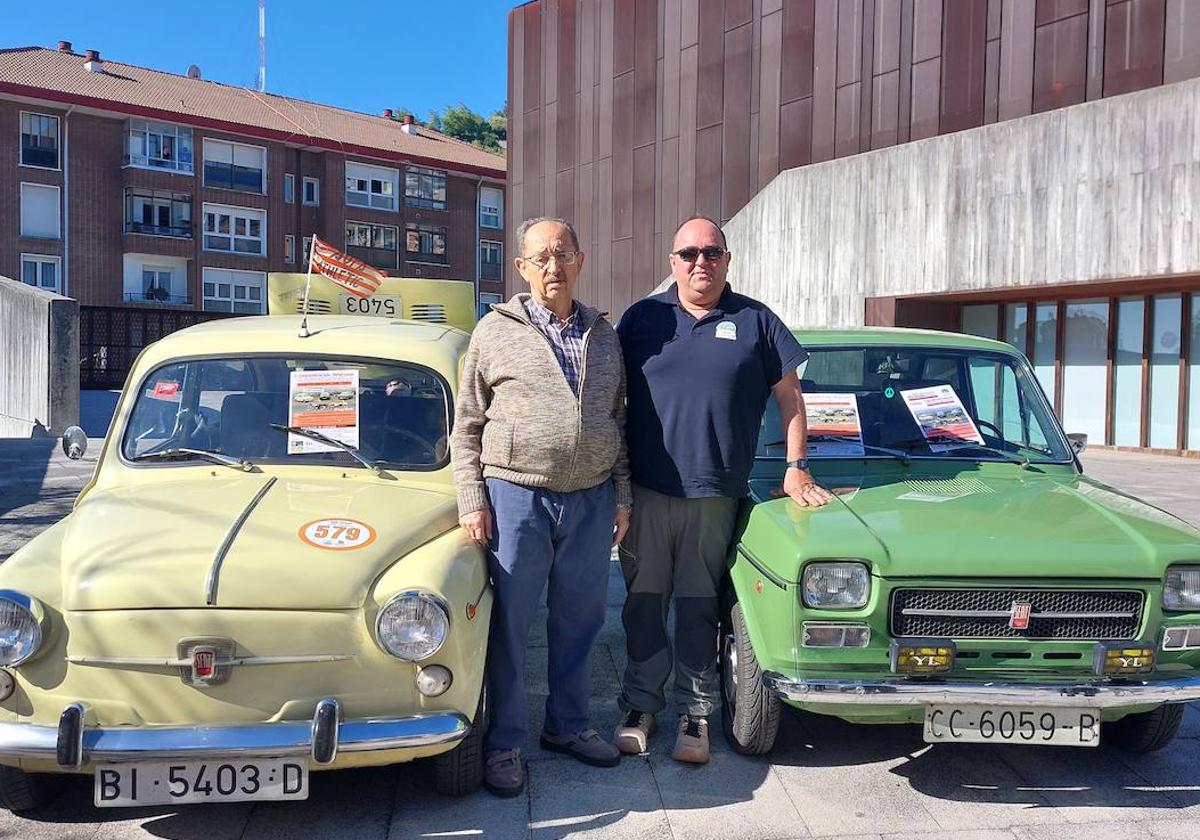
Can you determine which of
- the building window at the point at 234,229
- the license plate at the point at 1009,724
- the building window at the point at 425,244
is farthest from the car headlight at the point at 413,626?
the building window at the point at 425,244

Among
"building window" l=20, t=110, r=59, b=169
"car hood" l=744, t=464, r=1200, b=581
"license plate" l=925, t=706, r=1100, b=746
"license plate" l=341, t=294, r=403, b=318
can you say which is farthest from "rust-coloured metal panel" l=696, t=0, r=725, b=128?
"building window" l=20, t=110, r=59, b=169

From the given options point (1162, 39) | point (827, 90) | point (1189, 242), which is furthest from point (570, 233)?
point (827, 90)

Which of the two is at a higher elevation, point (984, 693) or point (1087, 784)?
point (984, 693)

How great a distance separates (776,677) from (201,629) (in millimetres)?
1983

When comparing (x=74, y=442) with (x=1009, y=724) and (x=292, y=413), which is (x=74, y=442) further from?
(x=1009, y=724)

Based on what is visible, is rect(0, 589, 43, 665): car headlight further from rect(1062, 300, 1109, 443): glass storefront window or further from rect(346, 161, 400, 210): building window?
rect(346, 161, 400, 210): building window

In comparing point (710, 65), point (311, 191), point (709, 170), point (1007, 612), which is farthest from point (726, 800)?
point (311, 191)

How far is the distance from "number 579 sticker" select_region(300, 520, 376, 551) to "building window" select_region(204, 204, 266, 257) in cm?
4360

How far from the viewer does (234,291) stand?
1766 inches

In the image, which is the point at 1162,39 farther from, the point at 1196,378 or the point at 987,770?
the point at 987,770

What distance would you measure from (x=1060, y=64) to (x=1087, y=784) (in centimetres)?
1699

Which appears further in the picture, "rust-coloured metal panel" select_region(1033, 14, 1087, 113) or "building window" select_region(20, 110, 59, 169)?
"building window" select_region(20, 110, 59, 169)

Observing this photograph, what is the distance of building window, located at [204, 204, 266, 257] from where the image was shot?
43750mm

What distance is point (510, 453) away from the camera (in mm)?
3855
